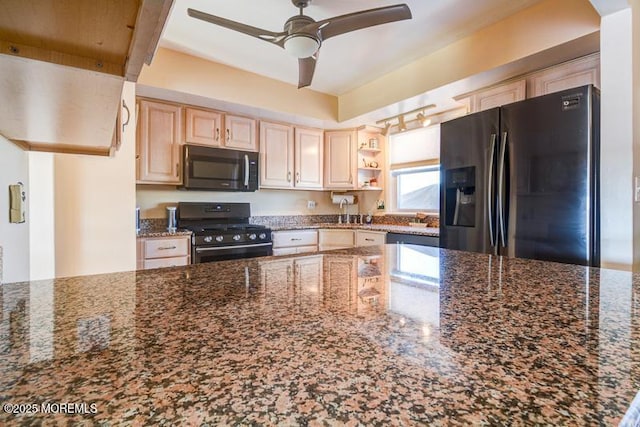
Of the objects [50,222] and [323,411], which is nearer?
[323,411]

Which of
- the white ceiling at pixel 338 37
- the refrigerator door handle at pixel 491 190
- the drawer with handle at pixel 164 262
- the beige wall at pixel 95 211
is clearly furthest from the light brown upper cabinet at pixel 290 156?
the refrigerator door handle at pixel 491 190

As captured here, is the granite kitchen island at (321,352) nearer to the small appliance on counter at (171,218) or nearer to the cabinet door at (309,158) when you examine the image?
the small appliance on counter at (171,218)

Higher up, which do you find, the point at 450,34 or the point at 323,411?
the point at 450,34

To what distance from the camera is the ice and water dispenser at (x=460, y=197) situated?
2242 millimetres

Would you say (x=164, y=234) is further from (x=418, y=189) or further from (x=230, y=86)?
(x=418, y=189)

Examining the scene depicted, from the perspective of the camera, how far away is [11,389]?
0.33m

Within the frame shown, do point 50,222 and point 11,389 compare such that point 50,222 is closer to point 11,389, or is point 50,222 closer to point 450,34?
point 11,389

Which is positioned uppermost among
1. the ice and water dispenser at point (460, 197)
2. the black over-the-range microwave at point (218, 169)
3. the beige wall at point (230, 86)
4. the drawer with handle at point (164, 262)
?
the beige wall at point (230, 86)

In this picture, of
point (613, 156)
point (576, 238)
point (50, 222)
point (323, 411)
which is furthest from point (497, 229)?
point (50, 222)

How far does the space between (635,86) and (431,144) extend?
2.05 metres

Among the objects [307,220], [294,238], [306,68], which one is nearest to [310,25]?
[306,68]

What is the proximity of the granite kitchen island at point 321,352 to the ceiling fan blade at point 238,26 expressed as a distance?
1650 millimetres

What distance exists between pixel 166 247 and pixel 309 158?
197 cm

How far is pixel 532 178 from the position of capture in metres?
1.84
